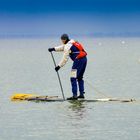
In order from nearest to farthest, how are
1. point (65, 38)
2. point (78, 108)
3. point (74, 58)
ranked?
1. point (78, 108)
2. point (65, 38)
3. point (74, 58)

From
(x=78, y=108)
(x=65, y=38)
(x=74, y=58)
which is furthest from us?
(x=74, y=58)

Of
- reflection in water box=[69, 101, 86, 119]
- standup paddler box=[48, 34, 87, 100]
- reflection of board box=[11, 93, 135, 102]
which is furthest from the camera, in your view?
standup paddler box=[48, 34, 87, 100]

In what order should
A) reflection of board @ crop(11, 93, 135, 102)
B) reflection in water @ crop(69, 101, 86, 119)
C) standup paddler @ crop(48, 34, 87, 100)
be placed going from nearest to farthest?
1. reflection in water @ crop(69, 101, 86, 119)
2. reflection of board @ crop(11, 93, 135, 102)
3. standup paddler @ crop(48, 34, 87, 100)

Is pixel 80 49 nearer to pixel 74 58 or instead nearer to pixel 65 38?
pixel 74 58

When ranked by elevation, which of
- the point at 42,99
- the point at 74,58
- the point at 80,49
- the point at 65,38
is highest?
the point at 65,38

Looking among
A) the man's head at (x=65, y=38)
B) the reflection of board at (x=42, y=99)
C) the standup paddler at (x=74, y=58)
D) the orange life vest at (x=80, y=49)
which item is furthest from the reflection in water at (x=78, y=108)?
the man's head at (x=65, y=38)

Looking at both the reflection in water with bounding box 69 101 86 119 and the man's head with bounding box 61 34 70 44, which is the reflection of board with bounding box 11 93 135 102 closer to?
the reflection in water with bounding box 69 101 86 119

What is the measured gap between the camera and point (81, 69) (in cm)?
2834

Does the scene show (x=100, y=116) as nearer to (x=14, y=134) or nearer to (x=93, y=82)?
(x=14, y=134)

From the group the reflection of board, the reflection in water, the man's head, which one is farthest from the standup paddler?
the reflection in water

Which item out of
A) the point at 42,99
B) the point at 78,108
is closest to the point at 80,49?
the point at 42,99

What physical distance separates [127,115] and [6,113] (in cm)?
342

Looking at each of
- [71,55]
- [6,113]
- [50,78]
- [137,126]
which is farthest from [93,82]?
[137,126]

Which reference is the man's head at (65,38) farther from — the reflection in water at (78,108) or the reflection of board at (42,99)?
the reflection in water at (78,108)
